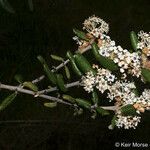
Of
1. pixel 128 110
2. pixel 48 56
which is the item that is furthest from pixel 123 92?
pixel 48 56

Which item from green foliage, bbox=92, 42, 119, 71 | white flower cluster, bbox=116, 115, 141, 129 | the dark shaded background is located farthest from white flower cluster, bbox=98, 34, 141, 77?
the dark shaded background

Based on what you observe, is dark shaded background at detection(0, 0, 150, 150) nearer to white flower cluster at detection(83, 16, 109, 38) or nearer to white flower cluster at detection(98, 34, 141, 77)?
white flower cluster at detection(83, 16, 109, 38)

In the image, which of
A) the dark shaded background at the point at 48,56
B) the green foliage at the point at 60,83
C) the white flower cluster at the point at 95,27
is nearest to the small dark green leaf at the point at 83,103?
the green foliage at the point at 60,83

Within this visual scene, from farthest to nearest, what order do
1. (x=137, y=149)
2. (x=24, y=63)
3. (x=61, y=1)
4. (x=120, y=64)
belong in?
(x=61, y=1)
(x=24, y=63)
(x=137, y=149)
(x=120, y=64)

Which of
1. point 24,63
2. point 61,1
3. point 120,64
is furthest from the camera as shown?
point 61,1

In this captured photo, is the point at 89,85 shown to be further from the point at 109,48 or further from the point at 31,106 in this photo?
the point at 31,106

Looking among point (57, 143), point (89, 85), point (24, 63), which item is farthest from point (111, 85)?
point (24, 63)
